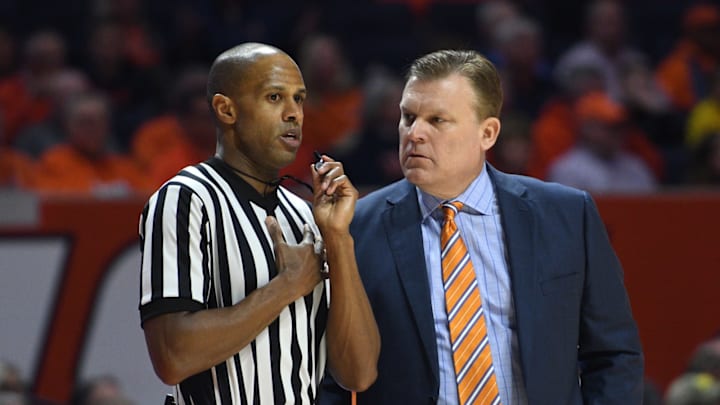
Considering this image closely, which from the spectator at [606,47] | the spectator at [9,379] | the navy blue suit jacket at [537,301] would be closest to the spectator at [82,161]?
the spectator at [9,379]

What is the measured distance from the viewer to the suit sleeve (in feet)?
10.6

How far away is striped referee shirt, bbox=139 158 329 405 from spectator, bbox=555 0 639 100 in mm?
5556

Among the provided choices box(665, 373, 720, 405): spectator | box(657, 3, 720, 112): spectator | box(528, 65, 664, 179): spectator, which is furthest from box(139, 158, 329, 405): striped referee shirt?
box(657, 3, 720, 112): spectator

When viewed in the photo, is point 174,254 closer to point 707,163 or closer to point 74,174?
point 74,174

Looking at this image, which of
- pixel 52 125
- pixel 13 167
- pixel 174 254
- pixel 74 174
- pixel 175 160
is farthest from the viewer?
pixel 52 125

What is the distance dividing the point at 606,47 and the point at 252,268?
6.04m

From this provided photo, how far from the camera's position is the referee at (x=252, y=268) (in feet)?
8.82

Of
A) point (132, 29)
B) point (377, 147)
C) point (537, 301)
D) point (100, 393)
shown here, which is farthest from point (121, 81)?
point (537, 301)

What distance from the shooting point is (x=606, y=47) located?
8.41 meters

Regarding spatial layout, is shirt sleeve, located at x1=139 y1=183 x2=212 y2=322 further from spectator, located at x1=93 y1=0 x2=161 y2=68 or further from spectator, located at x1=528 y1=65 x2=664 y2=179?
spectator, located at x1=93 y1=0 x2=161 y2=68

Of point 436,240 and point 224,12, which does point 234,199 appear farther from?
point 224,12

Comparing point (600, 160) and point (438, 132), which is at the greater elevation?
point (438, 132)

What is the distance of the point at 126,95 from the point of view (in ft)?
26.8

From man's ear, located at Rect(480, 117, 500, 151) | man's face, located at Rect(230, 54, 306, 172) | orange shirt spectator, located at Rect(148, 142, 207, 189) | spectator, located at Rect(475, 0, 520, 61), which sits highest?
spectator, located at Rect(475, 0, 520, 61)
